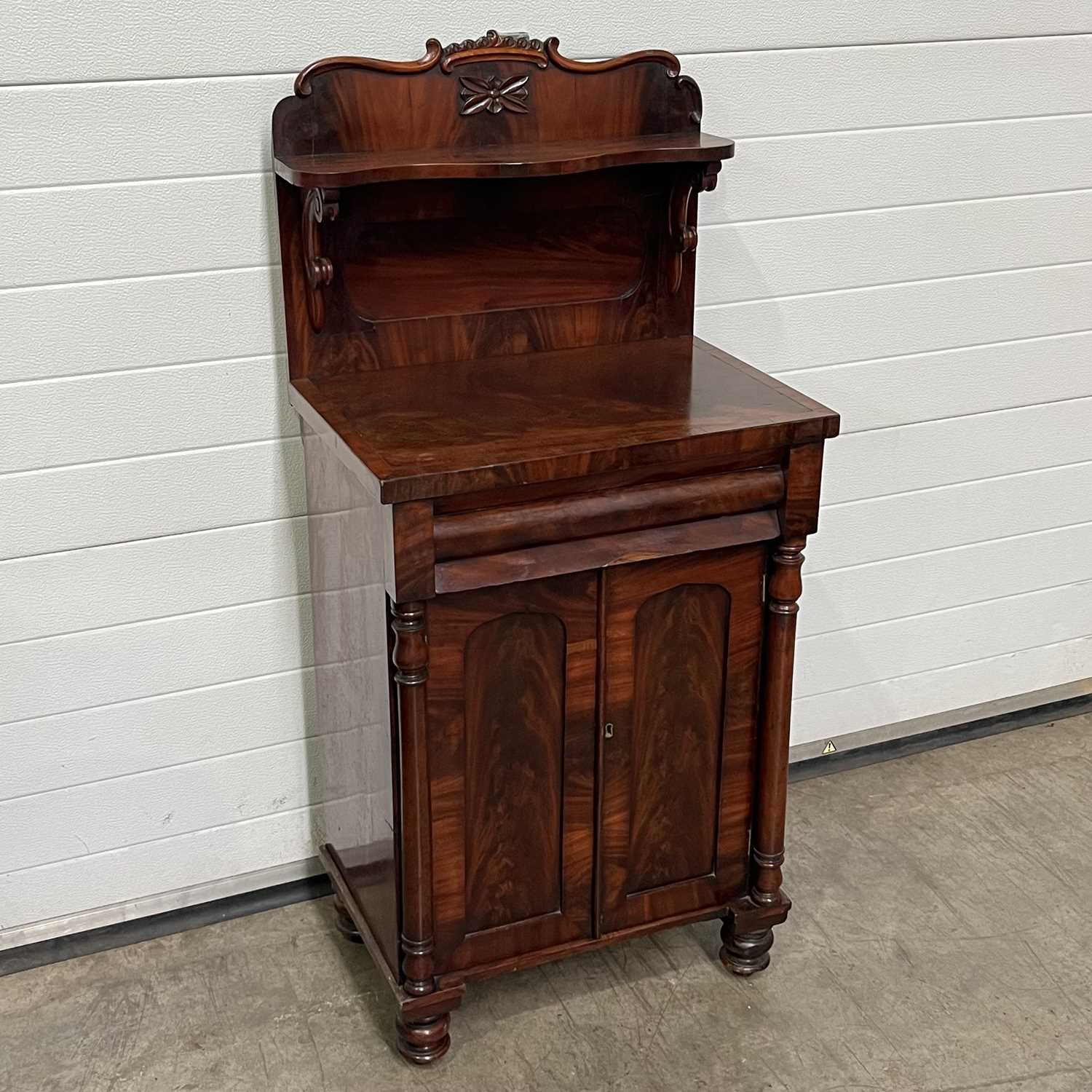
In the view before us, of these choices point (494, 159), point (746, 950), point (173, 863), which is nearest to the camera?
point (494, 159)

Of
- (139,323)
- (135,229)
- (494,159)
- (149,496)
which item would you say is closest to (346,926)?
(149,496)

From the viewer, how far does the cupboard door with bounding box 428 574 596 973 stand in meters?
2.04

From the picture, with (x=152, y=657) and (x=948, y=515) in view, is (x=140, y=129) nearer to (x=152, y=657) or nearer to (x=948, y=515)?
(x=152, y=657)

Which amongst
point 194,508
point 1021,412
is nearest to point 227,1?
point 194,508

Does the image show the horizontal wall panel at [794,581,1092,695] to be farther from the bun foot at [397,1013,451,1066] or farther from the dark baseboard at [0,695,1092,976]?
the bun foot at [397,1013,451,1066]

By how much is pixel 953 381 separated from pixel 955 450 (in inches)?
6.0

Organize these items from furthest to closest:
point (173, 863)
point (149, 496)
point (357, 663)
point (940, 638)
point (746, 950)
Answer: point (940, 638) < point (173, 863) < point (746, 950) < point (149, 496) < point (357, 663)

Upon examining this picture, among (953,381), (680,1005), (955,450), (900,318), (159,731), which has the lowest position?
(680,1005)

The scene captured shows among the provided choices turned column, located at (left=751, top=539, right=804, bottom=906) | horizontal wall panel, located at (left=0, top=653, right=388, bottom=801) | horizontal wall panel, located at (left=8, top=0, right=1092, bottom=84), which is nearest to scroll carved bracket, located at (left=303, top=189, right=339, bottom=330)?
horizontal wall panel, located at (left=8, top=0, right=1092, bottom=84)

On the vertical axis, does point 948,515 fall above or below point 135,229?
below

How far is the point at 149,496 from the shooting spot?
90.6 inches

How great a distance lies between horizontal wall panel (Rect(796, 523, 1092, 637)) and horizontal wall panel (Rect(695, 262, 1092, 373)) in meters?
0.47

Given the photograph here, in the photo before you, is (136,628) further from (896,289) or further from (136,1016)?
(896,289)

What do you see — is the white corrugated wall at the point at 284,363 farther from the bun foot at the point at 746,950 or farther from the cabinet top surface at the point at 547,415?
the bun foot at the point at 746,950
